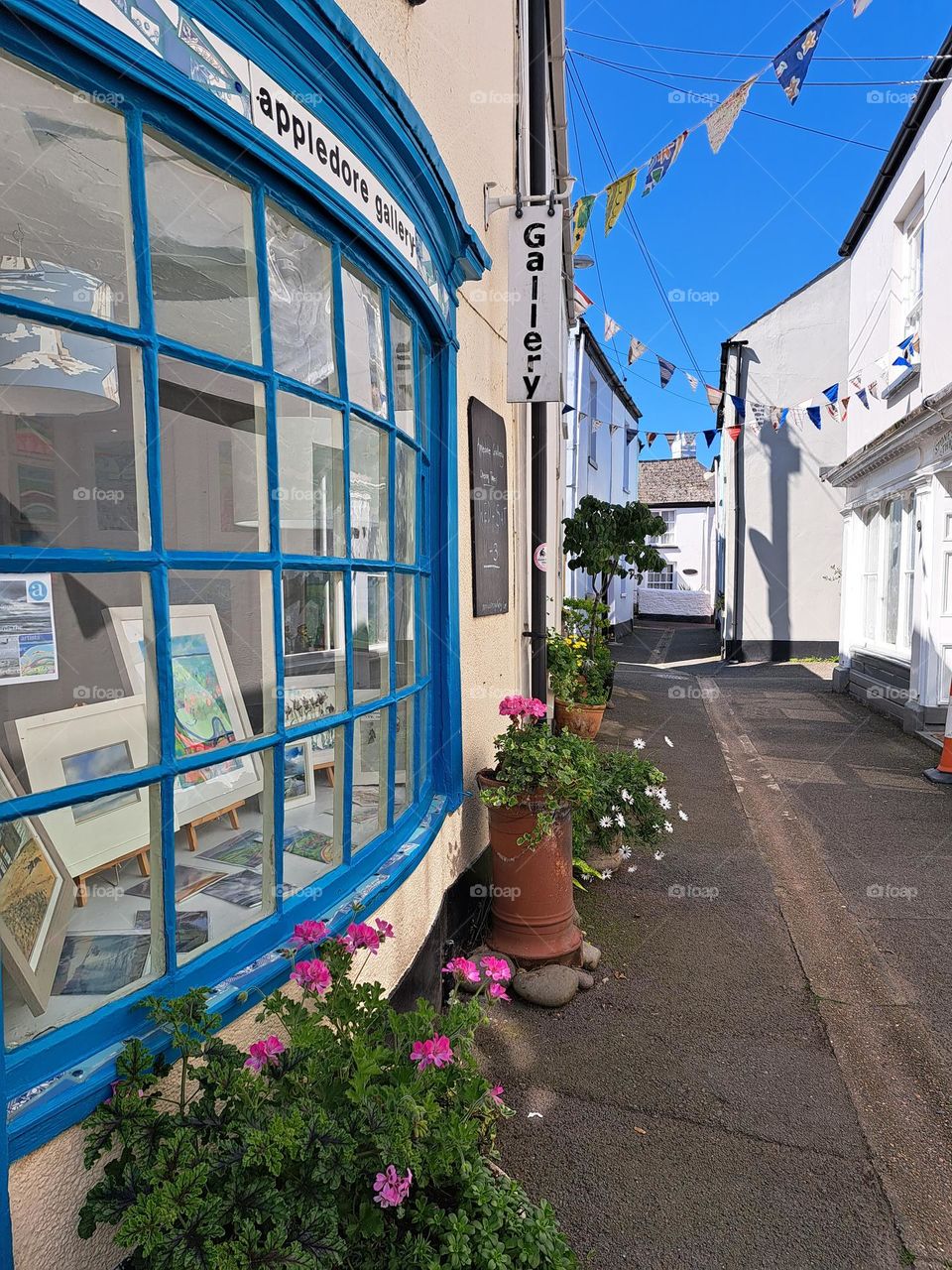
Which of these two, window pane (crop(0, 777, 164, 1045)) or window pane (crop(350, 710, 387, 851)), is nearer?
window pane (crop(0, 777, 164, 1045))

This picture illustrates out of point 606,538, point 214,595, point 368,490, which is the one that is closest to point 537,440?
point 368,490

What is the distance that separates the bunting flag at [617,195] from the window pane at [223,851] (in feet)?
20.0

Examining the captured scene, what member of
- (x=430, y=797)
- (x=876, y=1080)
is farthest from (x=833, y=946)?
(x=430, y=797)

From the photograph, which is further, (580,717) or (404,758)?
(580,717)

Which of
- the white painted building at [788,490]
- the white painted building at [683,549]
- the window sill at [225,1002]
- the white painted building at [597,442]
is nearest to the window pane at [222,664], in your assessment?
the window sill at [225,1002]

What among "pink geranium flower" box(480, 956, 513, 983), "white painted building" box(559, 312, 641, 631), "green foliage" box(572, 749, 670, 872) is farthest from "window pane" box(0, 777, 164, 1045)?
"white painted building" box(559, 312, 641, 631)

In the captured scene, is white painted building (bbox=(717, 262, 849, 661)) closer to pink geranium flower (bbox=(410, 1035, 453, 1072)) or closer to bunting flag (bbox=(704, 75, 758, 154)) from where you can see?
bunting flag (bbox=(704, 75, 758, 154))

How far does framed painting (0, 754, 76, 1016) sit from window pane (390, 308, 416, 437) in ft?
5.89

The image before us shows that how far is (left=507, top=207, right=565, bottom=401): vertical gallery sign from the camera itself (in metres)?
→ 4.39

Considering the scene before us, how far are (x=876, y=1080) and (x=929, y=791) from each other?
4.54 metres

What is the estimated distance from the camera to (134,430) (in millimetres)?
1610

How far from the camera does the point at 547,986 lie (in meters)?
3.44

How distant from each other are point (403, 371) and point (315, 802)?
1652 mm

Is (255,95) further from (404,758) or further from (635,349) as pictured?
(635,349)
